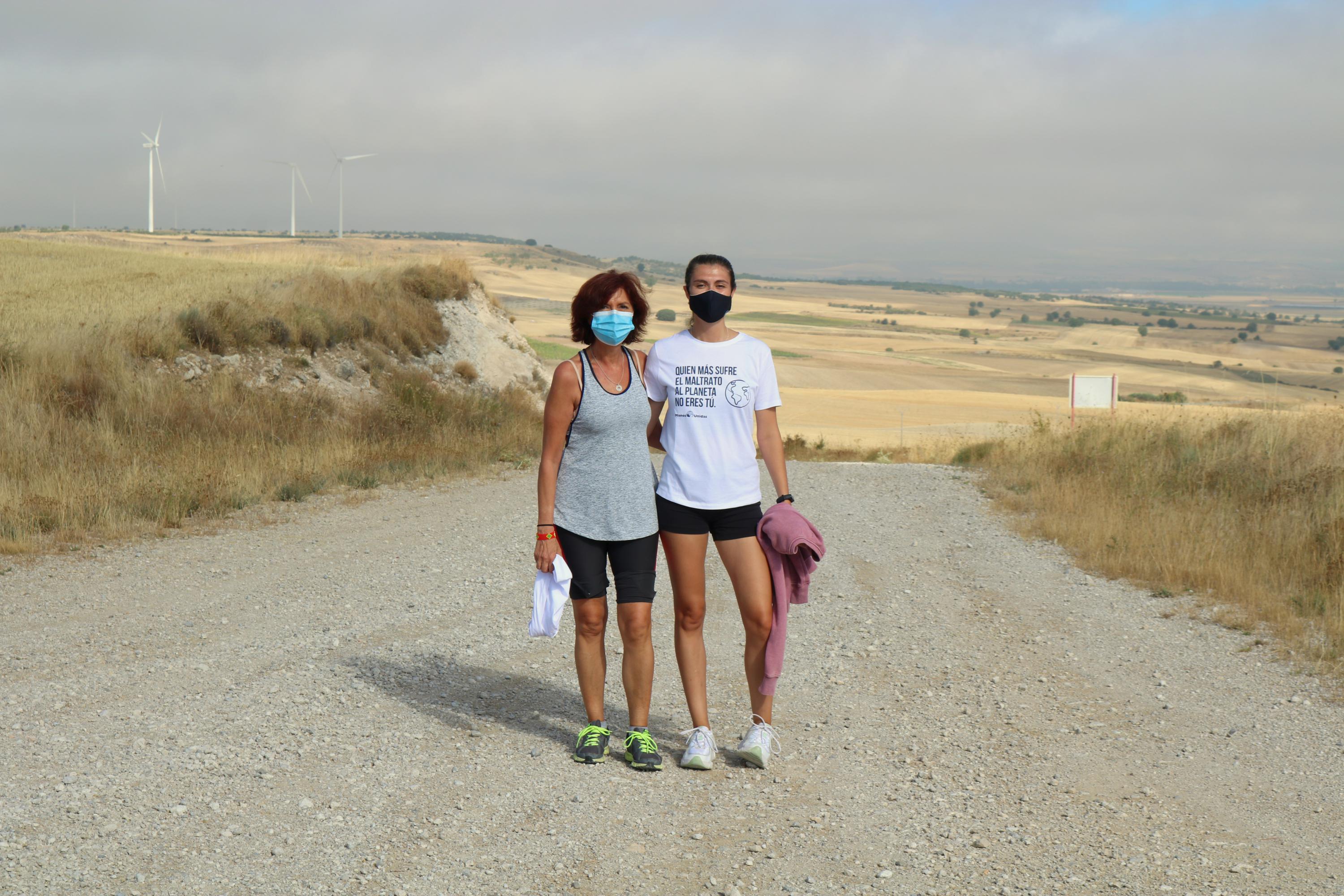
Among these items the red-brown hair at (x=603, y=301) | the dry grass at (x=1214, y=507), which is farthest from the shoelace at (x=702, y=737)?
the dry grass at (x=1214, y=507)

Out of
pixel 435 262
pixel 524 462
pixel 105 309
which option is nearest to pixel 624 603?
pixel 524 462

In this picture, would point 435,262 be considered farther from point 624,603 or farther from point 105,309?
point 624,603

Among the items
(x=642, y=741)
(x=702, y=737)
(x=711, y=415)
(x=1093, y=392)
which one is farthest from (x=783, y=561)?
(x=1093, y=392)

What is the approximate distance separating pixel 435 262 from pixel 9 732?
2252cm

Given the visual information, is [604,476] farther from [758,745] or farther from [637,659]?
[758,745]

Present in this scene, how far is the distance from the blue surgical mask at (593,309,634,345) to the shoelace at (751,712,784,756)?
1900 mm

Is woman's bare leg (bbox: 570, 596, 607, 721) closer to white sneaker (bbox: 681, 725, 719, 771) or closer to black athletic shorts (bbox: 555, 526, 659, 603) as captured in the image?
black athletic shorts (bbox: 555, 526, 659, 603)

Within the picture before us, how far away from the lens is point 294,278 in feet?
76.1

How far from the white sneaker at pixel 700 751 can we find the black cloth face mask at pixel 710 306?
6.21ft

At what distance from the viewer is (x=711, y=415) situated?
4.66 meters

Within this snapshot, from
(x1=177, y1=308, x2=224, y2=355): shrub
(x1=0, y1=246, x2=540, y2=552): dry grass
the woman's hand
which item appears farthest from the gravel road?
(x1=177, y1=308, x2=224, y2=355): shrub

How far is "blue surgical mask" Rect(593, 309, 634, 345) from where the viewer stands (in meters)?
4.76

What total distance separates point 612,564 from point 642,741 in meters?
0.84

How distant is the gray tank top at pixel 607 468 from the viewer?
187 inches
